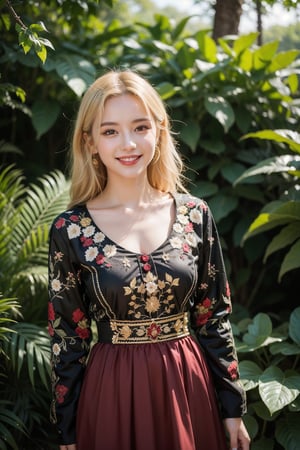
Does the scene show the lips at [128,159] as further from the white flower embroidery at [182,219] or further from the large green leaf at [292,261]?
the large green leaf at [292,261]

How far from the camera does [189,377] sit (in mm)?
2043

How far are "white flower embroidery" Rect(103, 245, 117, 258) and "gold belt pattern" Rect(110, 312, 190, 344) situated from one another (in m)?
0.23

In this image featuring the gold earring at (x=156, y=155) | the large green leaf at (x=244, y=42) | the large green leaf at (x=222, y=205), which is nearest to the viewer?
the gold earring at (x=156, y=155)

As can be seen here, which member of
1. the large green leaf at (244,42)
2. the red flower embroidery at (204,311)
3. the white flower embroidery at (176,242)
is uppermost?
the large green leaf at (244,42)

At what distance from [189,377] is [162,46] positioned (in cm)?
231

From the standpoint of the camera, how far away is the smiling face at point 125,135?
204 cm

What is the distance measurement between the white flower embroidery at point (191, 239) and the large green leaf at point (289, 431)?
101 centimetres

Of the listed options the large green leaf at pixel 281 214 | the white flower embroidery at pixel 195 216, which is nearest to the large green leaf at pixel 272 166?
the large green leaf at pixel 281 214

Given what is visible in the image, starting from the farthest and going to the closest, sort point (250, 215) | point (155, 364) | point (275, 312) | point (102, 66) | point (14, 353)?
point (102, 66), point (275, 312), point (250, 215), point (14, 353), point (155, 364)

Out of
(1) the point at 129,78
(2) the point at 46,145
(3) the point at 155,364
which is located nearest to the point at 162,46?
(2) the point at 46,145

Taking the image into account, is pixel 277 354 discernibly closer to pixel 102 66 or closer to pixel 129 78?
pixel 129 78

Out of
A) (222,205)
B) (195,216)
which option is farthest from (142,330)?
(222,205)

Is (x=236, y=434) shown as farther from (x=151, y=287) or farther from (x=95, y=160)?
(x=95, y=160)

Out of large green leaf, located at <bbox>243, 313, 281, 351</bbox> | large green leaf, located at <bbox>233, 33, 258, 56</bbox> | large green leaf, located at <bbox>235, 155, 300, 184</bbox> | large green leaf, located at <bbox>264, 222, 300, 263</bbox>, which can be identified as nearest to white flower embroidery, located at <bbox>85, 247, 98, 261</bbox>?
large green leaf, located at <bbox>243, 313, 281, 351</bbox>
